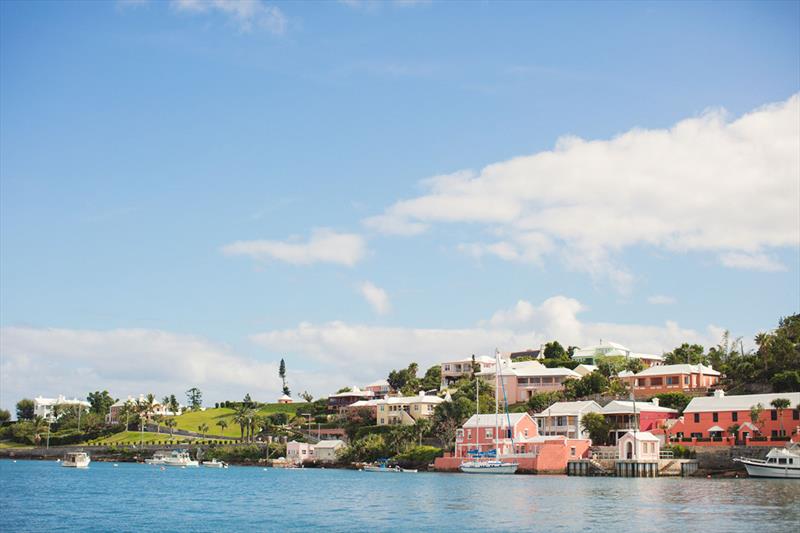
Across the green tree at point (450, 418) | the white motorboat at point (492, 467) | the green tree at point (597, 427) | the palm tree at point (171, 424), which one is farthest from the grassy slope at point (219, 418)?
the green tree at point (597, 427)

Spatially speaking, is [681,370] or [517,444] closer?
[517,444]

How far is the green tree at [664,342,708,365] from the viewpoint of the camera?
139 m

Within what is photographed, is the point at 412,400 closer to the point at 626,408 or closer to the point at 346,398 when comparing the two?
the point at 346,398

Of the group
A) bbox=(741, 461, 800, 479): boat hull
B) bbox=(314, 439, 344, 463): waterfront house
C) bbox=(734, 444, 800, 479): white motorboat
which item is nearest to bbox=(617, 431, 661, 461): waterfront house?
bbox=(734, 444, 800, 479): white motorboat

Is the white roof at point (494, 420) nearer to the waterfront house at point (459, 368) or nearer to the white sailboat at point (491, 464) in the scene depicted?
the white sailboat at point (491, 464)

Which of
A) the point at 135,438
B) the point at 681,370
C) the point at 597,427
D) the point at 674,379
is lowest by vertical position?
the point at 135,438

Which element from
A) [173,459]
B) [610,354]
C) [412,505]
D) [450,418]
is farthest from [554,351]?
[412,505]

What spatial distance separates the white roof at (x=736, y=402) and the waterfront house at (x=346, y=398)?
74.7m

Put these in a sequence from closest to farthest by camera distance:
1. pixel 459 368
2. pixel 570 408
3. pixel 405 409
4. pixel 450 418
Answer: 1. pixel 570 408
2. pixel 450 418
3. pixel 405 409
4. pixel 459 368

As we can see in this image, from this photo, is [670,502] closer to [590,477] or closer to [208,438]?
[590,477]

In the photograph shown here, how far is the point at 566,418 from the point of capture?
111625 millimetres

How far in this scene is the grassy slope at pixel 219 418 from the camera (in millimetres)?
174500

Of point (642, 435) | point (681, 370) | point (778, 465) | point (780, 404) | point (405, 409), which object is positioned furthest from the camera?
point (405, 409)

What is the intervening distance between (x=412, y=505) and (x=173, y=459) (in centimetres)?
8723
